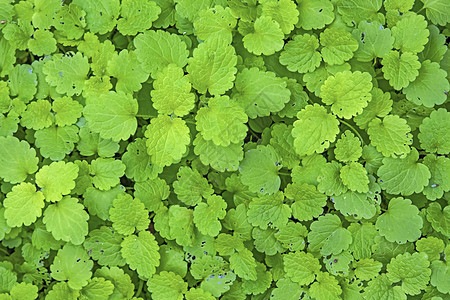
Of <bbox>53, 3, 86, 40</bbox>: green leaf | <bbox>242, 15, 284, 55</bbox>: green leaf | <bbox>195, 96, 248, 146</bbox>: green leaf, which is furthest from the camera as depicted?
<bbox>53, 3, 86, 40</bbox>: green leaf

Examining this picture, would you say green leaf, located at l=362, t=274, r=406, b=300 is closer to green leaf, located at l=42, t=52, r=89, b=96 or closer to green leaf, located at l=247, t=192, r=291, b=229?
green leaf, located at l=247, t=192, r=291, b=229

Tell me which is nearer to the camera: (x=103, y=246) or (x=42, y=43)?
(x=103, y=246)

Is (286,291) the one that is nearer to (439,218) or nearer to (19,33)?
(439,218)

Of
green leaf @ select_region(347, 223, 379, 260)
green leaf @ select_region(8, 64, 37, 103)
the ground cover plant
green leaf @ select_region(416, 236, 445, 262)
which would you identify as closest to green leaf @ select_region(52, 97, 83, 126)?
the ground cover plant

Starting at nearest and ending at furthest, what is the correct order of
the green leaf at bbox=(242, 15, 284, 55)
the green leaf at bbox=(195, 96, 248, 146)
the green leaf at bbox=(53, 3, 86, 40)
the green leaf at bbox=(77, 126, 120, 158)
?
the green leaf at bbox=(195, 96, 248, 146)
the green leaf at bbox=(242, 15, 284, 55)
the green leaf at bbox=(77, 126, 120, 158)
the green leaf at bbox=(53, 3, 86, 40)

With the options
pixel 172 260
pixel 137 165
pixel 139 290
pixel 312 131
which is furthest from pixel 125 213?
pixel 312 131

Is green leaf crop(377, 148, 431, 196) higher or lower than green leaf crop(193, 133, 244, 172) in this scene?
lower
